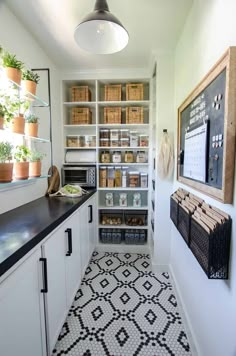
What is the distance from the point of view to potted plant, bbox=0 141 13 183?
1296mm

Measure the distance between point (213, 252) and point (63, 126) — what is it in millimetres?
2494

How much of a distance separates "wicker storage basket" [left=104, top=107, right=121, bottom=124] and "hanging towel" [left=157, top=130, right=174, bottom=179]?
31.3 inches

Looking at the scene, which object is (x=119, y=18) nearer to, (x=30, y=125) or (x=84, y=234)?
(x=30, y=125)

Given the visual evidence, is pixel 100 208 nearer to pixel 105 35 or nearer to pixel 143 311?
pixel 143 311

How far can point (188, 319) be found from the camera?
5.05ft

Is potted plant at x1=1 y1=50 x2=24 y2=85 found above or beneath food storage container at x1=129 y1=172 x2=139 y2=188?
above

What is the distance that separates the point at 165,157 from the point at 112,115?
103 centimetres

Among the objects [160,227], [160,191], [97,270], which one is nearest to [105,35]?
[160,191]

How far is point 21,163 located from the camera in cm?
151

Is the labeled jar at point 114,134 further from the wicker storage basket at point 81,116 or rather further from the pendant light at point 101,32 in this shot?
the pendant light at point 101,32

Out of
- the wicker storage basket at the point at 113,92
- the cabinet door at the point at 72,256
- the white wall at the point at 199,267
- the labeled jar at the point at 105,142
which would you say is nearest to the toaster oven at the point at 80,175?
the labeled jar at the point at 105,142

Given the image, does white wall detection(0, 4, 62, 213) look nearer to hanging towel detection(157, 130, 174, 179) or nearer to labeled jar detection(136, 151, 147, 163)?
labeled jar detection(136, 151, 147, 163)

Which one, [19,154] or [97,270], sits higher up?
[19,154]

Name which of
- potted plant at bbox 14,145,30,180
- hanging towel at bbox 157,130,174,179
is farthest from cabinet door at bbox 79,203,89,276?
hanging towel at bbox 157,130,174,179
